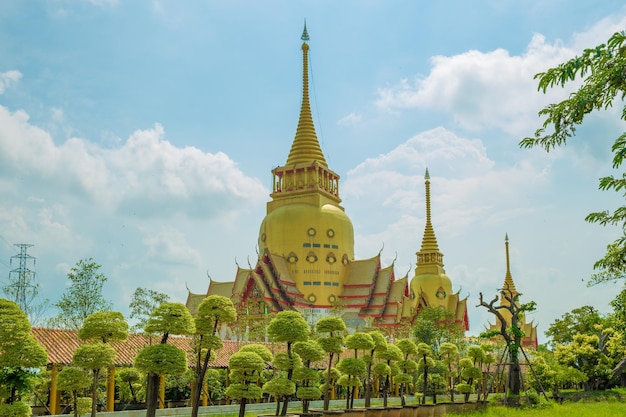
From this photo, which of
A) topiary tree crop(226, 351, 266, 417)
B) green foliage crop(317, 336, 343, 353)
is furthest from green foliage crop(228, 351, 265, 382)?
green foliage crop(317, 336, 343, 353)

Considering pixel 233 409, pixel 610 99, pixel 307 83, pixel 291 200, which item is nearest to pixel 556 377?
pixel 233 409

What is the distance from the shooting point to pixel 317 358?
2178cm

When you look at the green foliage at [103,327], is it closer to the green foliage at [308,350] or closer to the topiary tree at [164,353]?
the topiary tree at [164,353]

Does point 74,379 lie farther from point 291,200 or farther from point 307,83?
point 307,83

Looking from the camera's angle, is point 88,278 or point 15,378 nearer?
point 15,378

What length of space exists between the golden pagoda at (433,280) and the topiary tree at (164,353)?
53740 mm

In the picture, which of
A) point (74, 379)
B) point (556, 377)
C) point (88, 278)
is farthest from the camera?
point (556, 377)

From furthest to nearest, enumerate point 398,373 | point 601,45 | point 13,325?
point 398,373, point 13,325, point 601,45

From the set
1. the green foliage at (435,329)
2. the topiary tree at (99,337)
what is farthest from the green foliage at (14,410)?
the green foliage at (435,329)

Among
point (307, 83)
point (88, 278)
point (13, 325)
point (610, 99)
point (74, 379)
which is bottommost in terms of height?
point (74, 379)

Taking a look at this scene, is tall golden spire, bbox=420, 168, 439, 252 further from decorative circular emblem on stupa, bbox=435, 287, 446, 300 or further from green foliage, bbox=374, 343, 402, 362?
green foliage, bbox=374, 343, 402, 362

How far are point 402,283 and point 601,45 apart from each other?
50951mm

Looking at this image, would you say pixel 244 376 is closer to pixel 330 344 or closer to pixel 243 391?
pixel 243 391

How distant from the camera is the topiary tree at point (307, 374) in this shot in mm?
20375
